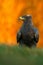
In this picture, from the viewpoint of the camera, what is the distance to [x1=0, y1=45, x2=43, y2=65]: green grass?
5023 mm

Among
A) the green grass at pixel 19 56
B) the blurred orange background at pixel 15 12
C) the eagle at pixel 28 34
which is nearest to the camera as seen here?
the green grass at pixel 19 56

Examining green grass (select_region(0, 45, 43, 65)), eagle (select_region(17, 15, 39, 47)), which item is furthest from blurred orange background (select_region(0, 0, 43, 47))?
green grass (select_region(0, 45, 43, 65))

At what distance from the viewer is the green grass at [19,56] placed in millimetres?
5023

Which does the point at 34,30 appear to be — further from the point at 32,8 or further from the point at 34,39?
the point at 32,8

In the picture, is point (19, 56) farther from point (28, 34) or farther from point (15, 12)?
point (15, 12)

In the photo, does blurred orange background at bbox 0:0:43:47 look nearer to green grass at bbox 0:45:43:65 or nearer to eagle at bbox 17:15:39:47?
eagle at bbox 17:15:39:47

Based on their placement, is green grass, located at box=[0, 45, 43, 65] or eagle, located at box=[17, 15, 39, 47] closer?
green grass, located at box=[0, 45, 43, 65]

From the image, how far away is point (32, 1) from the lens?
16.7 meters

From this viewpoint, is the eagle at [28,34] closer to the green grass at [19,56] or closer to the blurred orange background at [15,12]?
the green grass at [19,56]

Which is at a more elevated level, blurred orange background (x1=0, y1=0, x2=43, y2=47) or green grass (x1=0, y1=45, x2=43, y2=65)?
blurred orange background (x1=0, y1=0, x2=43, y2=47)

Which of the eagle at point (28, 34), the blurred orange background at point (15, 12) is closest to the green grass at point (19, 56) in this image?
the eagle at point (28, 34)

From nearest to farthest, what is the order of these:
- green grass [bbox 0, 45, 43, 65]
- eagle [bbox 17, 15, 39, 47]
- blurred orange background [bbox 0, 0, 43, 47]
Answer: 1. green grass [bbox 0, 45, 43, 65]
2. eagle [bbox 17, 15, 39, 47]
3. blurred orange background [bbox 0, 0, 43, 47]

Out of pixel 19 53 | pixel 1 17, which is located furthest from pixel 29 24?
pixel 1 17

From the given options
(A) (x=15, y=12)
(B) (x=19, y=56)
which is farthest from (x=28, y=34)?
(A) (x=15, y=12)
